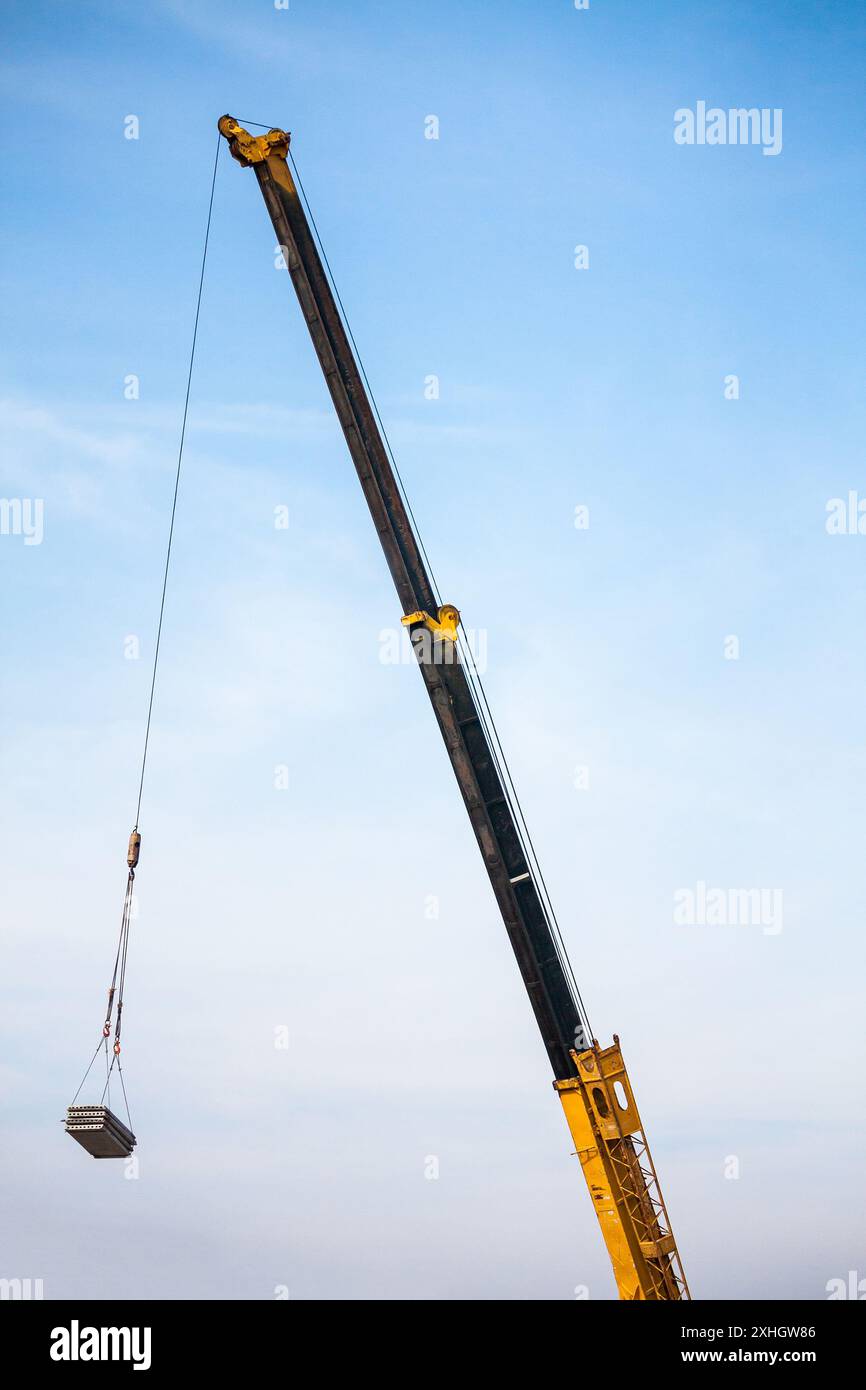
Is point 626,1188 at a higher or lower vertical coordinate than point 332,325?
lower

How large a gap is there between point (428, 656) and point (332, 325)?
6.52 meters

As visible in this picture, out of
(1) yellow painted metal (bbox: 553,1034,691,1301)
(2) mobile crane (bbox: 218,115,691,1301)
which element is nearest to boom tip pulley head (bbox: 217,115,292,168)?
(2) mobile crane (bbox: 218,115,691,1301)

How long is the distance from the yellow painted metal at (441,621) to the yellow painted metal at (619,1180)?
766 cm

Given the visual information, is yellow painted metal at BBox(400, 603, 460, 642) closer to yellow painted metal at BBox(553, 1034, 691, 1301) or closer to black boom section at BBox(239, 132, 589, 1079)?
black boom section at BBox(239, 132, 589, 1079)

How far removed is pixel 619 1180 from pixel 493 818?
6.47 m

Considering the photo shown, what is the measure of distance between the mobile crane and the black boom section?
2 cm

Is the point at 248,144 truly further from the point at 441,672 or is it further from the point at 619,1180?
the point at 619,1180

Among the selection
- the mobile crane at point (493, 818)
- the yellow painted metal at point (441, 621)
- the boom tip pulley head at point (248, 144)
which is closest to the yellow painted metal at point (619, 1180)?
the mobile crane at point (493, 818)
